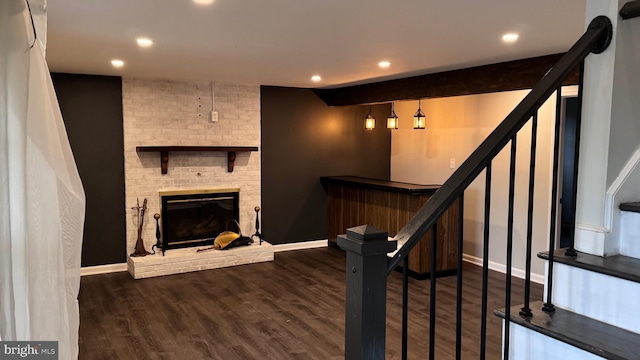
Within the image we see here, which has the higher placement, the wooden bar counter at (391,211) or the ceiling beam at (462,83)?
the ceiling beam at (462,83)

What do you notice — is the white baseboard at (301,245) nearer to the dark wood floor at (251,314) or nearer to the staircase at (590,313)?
the dark wood floor at (251,314)

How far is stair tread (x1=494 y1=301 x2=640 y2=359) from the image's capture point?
139cm

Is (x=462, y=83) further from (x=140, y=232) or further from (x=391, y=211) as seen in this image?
(x=140, y=232)

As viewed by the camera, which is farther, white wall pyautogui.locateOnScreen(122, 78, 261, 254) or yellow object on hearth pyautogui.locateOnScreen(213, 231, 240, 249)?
yellow object on hearth pyautogui.locateOnScreen(213, 231, 240, 249)

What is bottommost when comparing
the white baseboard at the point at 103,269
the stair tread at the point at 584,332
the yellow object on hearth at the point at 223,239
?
the white baseboard at the point at 103,269

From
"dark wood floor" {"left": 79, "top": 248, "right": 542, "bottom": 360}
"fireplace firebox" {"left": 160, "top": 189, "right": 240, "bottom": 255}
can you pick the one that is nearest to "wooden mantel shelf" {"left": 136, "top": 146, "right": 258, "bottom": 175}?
"fireplace firebox" {"left": 160, "top": 189, "right": 240, "bottom": 255}

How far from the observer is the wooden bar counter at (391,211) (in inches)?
215

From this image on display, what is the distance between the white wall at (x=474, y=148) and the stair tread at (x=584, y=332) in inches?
142

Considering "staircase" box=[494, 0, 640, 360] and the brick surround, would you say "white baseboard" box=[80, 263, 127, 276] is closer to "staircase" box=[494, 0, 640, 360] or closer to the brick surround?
the brick surround

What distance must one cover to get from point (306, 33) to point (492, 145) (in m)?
2.10

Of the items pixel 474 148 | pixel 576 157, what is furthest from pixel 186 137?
pixel 576 157

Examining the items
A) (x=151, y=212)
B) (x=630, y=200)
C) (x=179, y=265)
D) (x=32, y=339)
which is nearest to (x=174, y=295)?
(x=179, y=265)

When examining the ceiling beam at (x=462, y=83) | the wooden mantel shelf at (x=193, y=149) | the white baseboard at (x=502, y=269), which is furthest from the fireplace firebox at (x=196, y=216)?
the white baseboard at (x=502, y=269)

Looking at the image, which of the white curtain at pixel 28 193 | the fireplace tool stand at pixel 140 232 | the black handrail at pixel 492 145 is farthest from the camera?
the fireplace tool stand at pixel 140 232
